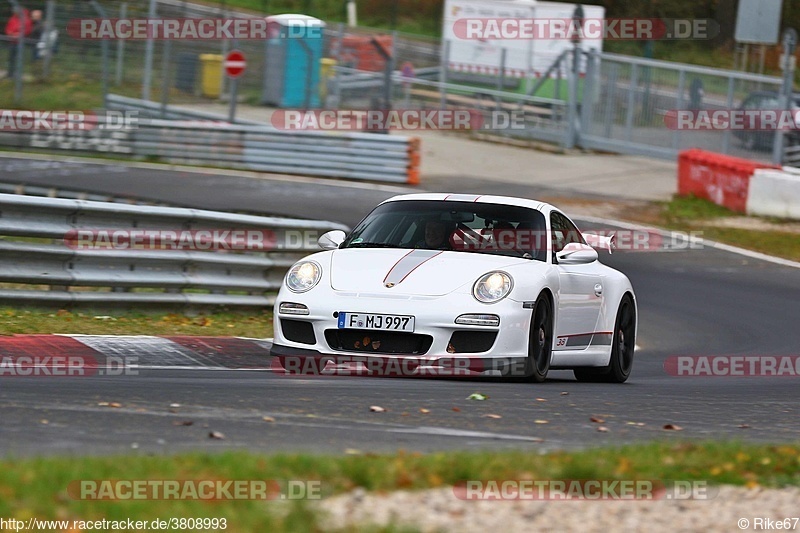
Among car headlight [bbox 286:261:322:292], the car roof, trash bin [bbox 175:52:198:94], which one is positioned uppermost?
trash bin [bbox 175:52:198:94]

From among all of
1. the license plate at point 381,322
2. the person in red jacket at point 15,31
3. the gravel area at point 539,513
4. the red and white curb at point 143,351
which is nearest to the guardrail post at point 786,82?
the red and white curb at point 143,351

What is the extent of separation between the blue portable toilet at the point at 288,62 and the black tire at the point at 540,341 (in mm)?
18746

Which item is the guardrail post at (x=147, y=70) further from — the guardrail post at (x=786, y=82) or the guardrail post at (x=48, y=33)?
the guardrail post at (x=786, y=82)

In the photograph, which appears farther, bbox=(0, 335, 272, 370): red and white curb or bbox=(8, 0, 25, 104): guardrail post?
bbox=(8, 0, 25, 104): guardrail post

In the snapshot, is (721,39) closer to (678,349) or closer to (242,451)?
(678,349)

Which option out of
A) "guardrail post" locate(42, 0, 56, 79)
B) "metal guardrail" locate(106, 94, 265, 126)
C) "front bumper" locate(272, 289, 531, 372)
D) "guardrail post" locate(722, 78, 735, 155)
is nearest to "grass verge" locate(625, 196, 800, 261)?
"guardrail post" locate(722, 78, 735, 155)

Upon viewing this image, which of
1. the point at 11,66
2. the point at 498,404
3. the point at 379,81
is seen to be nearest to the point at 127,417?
the point at 498,404

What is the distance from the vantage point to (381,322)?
8539 mm

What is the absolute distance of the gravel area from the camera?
4.63 meters

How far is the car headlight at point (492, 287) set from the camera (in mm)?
8680

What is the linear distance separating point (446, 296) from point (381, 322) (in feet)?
1.45

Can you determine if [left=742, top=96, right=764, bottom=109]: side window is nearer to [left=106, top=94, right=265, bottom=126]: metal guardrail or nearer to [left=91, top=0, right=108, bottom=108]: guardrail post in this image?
[left=106, top=94, right=265, bottom=126]: metal guardrail

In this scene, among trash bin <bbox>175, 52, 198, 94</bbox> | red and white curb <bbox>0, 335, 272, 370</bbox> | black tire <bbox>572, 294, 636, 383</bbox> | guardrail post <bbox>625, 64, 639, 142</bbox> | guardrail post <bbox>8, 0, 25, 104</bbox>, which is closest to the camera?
red and white curb <bbox>0, 335, 272, 370</bbox>

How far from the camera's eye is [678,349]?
42.7ft
